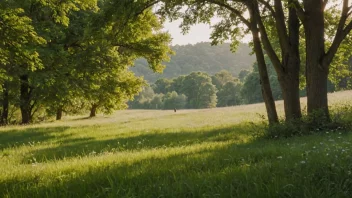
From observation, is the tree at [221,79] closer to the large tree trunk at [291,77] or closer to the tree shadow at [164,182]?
the large tree trunk at [291,77]

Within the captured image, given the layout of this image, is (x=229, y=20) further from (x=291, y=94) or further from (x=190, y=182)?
(x=190, y=182)

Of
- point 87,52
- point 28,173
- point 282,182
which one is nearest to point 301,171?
point 282,182

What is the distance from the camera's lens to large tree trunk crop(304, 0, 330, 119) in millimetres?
11312

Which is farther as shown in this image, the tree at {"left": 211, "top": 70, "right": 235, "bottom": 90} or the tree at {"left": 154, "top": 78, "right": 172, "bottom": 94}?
the tree at {"left": 154, "top": 78, "right": 172, "bottom": 94}

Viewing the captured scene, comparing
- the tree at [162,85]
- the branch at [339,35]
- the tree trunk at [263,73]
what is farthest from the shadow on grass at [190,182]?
the tree at [162,85]

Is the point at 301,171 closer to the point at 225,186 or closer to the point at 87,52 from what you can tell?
the point at 225,186

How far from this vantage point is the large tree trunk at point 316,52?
1131 centimetres

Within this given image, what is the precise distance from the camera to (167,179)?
452 cm

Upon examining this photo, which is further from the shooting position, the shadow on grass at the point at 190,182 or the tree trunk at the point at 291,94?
the tree trunk at the point at 291,94

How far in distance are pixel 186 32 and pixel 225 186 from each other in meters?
12.2

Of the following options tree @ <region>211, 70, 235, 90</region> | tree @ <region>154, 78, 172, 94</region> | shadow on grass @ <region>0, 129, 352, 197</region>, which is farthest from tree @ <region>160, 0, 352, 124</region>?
tree @ <region>154, 78, 172, 94</region>

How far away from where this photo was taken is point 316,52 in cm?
1134

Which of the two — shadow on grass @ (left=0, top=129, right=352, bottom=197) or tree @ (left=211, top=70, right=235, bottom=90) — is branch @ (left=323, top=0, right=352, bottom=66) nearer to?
shadow on grass @ (left=0, top=129, right=352, bottom=197)

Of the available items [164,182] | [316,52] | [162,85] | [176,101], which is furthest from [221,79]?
[164,182]
